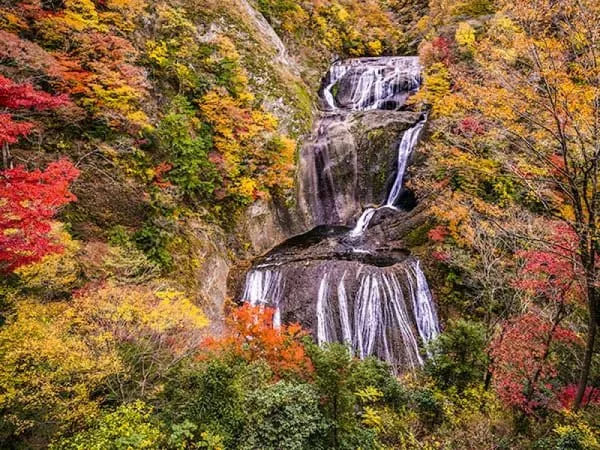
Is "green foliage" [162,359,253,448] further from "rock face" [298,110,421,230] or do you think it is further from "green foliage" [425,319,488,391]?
"rock face" [298,110,421,230]

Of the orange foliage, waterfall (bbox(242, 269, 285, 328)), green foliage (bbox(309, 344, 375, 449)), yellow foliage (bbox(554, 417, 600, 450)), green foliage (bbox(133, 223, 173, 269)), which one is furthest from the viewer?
waterfall (bbox(242, 269, 285, 328))

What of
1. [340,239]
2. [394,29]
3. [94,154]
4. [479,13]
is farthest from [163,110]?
[394,29]

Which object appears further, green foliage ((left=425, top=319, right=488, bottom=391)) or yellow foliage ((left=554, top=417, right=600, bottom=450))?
green foliage ((left=425, top=319, right=488, bottom=391))

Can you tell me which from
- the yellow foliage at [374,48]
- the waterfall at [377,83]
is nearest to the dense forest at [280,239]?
the waterfall at [377,83]

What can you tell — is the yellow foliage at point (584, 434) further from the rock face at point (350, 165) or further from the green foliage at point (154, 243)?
the rock face at point (350, 165)

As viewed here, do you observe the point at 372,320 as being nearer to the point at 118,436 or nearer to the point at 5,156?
the point at 118,436

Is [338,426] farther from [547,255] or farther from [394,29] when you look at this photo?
[394,29]

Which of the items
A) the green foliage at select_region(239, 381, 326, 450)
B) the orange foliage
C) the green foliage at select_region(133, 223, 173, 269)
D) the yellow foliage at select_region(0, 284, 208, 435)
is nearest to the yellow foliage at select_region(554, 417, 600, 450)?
the green foliage at select_region(239, 381, 326, 450)
